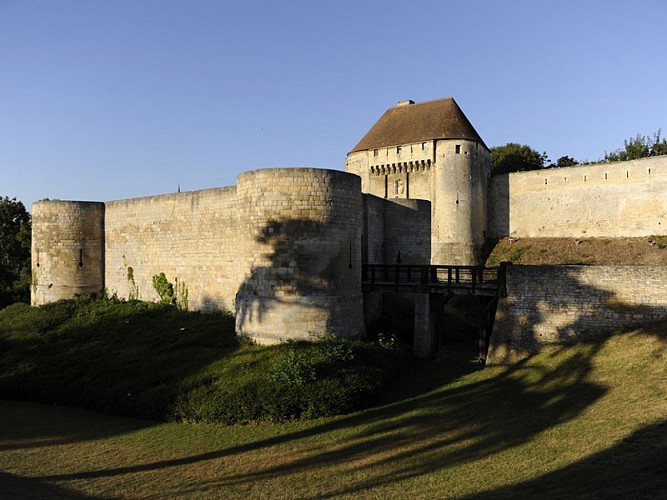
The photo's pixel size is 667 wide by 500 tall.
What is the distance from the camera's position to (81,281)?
2156cm

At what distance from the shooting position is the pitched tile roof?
105ft

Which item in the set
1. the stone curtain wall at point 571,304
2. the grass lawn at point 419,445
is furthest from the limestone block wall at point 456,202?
the grass lawn at point 419,445

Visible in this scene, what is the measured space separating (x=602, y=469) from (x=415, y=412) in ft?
14.6

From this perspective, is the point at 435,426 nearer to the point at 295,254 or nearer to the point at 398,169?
the point at 295,254

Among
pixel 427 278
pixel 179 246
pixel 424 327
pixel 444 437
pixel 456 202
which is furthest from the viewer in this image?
pixel 456 202

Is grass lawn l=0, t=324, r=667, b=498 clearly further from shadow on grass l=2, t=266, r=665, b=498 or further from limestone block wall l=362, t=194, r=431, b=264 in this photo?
limestone block wall l=362, t=194, r=431, b=264

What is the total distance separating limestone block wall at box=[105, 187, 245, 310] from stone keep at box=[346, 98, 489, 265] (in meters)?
18.2

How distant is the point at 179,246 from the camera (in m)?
18.9

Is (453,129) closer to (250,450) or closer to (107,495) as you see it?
(250,450)

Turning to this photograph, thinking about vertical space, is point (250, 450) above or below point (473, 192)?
below

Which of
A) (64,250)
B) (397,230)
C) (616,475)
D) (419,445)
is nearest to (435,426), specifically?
(419,445)

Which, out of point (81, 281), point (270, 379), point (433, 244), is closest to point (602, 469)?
point (270, 379)

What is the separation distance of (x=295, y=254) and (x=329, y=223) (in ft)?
4.28

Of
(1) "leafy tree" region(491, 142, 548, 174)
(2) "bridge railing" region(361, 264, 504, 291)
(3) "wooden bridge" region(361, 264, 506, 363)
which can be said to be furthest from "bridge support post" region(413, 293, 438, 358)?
(1) "leafy tree" region(491, 142, 548, 174)
